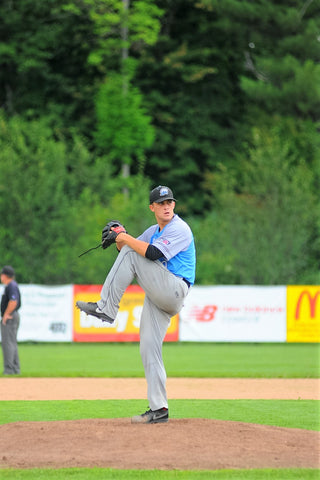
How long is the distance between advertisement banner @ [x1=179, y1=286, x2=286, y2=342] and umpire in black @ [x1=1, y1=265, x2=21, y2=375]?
9.50 m

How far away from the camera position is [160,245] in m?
8.31

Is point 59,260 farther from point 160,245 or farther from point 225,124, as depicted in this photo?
point 160,245

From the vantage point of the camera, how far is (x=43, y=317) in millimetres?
25312

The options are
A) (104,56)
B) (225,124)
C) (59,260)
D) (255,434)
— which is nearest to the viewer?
(255,434)

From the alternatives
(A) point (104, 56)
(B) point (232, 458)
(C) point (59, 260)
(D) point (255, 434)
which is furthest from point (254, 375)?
(A) point (104, 56)

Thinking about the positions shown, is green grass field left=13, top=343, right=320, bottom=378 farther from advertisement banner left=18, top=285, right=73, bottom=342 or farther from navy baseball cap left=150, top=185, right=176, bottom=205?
navy baseball cap left=150, top=185, right=176, bottom=205

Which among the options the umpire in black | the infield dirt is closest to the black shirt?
the umpire in black

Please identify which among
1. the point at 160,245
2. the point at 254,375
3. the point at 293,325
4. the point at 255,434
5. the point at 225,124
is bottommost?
the point at 225,124

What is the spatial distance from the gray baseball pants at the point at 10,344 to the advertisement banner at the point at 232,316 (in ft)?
31.0

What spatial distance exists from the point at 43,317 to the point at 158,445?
18152 millimetres

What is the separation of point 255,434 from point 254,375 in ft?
29.1

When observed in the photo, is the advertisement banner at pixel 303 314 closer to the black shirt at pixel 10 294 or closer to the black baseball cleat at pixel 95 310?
the black shirt at pixel 10 294

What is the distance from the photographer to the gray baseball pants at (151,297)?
8250 mm

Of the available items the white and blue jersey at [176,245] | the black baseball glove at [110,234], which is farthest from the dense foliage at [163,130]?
the black baseball glove at [110,234]
